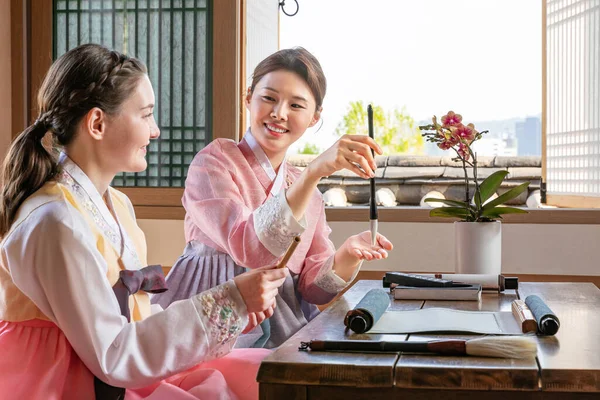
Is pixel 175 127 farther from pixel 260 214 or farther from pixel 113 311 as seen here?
pixel 113 311

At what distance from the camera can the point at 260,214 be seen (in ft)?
6.26

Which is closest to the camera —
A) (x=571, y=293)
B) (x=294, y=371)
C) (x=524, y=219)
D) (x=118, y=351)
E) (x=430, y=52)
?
(x=294, y=371)

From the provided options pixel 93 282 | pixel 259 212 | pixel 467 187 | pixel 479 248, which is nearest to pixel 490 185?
pixel 467 187

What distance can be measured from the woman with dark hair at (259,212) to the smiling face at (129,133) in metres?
0.45

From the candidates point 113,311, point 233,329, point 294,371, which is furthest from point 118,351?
point 294,371

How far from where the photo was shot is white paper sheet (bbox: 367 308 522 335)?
1282 mm

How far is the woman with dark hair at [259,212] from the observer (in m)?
2.03

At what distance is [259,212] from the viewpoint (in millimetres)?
1914

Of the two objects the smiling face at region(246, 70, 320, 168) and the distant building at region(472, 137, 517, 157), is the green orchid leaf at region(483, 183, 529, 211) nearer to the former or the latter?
the smiling face at region(246, 70, 320, 168)

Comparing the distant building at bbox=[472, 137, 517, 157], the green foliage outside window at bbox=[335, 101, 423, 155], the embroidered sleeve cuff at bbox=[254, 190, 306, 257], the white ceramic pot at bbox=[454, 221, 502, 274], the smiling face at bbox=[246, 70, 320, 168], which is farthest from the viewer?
the distant building at bbox=[472, 137, 517, 157]

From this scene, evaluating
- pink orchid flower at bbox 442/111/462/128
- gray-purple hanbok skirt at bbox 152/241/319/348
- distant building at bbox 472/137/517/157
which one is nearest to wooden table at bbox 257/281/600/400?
gray-purple hanbok skirt at bbox 152/241/319/348

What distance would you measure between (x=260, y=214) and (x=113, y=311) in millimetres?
639

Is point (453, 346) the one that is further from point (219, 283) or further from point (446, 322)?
point (219, 283)

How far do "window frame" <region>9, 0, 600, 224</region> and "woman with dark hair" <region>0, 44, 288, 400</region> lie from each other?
1.96 m
